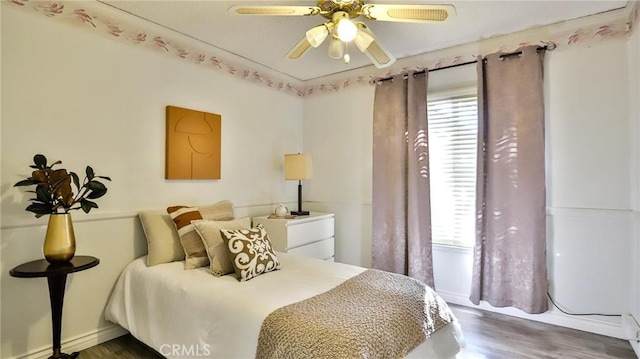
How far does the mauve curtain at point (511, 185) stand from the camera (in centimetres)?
264

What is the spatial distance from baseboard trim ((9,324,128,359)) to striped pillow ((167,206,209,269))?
804 mm

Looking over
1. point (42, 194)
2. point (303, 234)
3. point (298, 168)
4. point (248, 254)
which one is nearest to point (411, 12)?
point (248, 254)

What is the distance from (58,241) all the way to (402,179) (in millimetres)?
2735

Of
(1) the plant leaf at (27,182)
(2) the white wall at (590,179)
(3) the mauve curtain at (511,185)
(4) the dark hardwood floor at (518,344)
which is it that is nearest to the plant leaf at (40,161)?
(1) the plant leaf at (27,182)

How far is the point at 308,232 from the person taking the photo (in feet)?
11.2

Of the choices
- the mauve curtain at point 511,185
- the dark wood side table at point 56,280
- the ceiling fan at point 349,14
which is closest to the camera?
the ceiling fan at point 349,14

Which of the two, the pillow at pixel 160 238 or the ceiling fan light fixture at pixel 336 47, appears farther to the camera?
the pillow at pixel 160 238

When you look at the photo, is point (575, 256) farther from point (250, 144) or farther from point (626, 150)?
point (250, 144)

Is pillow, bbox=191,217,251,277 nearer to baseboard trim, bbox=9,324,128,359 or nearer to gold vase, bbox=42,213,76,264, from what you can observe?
gold vase, bbox=42,213,76,264

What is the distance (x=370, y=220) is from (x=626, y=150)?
7.26ft

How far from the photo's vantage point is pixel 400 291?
1.87 meters

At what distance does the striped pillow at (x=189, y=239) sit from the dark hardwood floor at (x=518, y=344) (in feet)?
2.16

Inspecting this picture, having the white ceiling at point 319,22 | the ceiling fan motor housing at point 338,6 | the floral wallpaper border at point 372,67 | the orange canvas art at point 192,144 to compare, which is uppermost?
the white ceiling at point 319,22

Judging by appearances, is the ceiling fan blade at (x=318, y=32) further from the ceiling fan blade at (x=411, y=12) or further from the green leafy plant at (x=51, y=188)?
the green leafy plant at (x=51, y=188)
